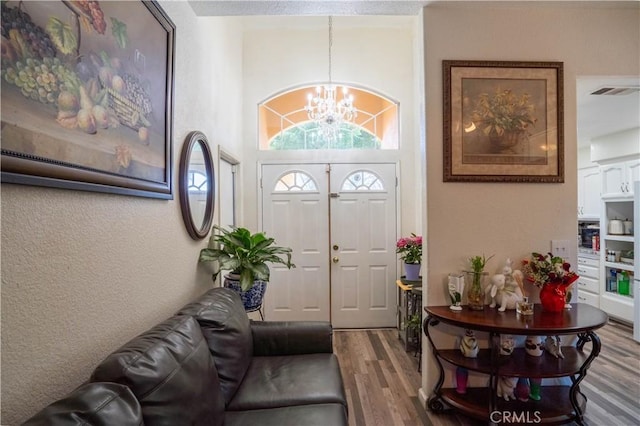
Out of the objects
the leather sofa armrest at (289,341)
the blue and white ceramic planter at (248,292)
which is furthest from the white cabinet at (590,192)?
the blue and white ceramic planter at (248,292)

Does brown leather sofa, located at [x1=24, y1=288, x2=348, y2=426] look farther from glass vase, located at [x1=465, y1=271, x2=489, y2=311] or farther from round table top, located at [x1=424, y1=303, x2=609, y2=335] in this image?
glass vase, located at [x1=465, y1=271, x2=489, y2=311]

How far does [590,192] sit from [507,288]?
430 cm

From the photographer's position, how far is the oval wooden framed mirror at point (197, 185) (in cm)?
190

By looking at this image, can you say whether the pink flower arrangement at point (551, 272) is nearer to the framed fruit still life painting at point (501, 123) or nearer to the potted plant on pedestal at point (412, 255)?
the framed fruit still life painting at point (501, 123)

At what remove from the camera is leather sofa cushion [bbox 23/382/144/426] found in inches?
28.6

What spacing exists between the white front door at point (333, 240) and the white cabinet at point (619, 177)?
10.1ft

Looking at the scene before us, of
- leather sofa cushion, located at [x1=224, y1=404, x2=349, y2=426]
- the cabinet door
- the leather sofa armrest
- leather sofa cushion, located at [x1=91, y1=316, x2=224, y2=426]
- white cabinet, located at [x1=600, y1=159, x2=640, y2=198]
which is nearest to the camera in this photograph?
leather sofa cushion, located at [x1=91, y1=316, x2=224, y2=426]

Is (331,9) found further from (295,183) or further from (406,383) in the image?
(406,383)

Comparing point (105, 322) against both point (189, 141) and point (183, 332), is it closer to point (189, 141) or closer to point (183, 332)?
point (183, 332)

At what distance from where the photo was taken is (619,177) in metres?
4.00

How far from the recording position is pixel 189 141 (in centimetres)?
197

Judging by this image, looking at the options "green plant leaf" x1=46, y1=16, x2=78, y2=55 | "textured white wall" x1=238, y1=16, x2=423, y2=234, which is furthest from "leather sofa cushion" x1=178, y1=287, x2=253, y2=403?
"textured white wall" x1=238, y1=16, x2=423, y2=234

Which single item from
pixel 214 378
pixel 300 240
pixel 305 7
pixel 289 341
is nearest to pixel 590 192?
pixel 300 240

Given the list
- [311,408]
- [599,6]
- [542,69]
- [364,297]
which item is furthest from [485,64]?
[364,297]
